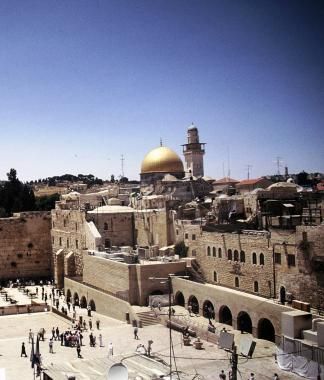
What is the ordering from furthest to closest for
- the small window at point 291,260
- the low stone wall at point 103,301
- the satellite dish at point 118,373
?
1. the low stone wall at point 103,301
2. the small window at point 291,260
3. the satellite dish at point 118,373

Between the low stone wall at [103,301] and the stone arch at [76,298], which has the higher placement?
the low stone wall at [103,301]

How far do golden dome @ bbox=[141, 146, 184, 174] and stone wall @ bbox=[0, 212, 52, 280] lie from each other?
31.3ft

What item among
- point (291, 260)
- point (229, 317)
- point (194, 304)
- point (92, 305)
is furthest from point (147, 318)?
point (291, 260)

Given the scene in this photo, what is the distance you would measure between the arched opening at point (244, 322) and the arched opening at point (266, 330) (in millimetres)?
989

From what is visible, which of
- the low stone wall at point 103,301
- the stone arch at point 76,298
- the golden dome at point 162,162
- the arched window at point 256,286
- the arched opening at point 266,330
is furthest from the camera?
the golden dome at point 162,162

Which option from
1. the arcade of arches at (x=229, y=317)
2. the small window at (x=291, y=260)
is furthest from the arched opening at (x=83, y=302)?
the small window at (x=291, y=260)

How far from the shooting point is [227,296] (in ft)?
79.7

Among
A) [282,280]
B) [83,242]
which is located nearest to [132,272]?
[282,280]

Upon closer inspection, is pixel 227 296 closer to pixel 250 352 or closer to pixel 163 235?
pixel 250 352

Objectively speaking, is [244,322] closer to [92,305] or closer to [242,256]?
[242,256]

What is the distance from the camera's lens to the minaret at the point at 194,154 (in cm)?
5216

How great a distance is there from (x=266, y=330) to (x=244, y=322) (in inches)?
55.7

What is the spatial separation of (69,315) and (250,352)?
14.4 metres

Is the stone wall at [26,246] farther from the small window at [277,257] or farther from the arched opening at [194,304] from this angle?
the small window at [277,257]
